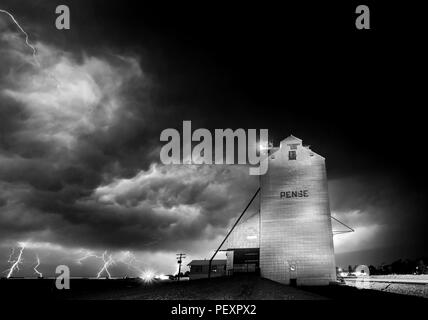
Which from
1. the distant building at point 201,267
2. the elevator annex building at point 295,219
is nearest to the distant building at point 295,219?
the elevator annex building at point 295,219

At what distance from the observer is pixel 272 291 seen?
63.9 feet

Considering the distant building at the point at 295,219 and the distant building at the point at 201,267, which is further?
the distant building at the point at 201,267

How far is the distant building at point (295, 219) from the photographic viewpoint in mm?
28922

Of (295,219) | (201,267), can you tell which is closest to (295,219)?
(295,219)

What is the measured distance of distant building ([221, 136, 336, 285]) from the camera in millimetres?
28922

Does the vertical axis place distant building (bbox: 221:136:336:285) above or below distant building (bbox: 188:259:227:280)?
above

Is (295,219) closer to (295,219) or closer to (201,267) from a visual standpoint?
(295,219)

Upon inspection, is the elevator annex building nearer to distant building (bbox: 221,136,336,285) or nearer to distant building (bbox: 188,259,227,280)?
distant building (bbox: 221,136,336,285)

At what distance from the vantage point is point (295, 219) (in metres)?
30.2

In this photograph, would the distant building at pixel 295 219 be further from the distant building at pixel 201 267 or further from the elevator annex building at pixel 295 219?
the distant building at pixel 201 267

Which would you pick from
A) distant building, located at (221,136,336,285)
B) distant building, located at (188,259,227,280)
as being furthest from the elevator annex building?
distant building, located at (188,259,227,280)

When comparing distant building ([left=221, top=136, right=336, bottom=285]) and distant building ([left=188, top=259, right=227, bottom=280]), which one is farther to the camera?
distant building ([left=188, top=259, right=227, bottom=280])
